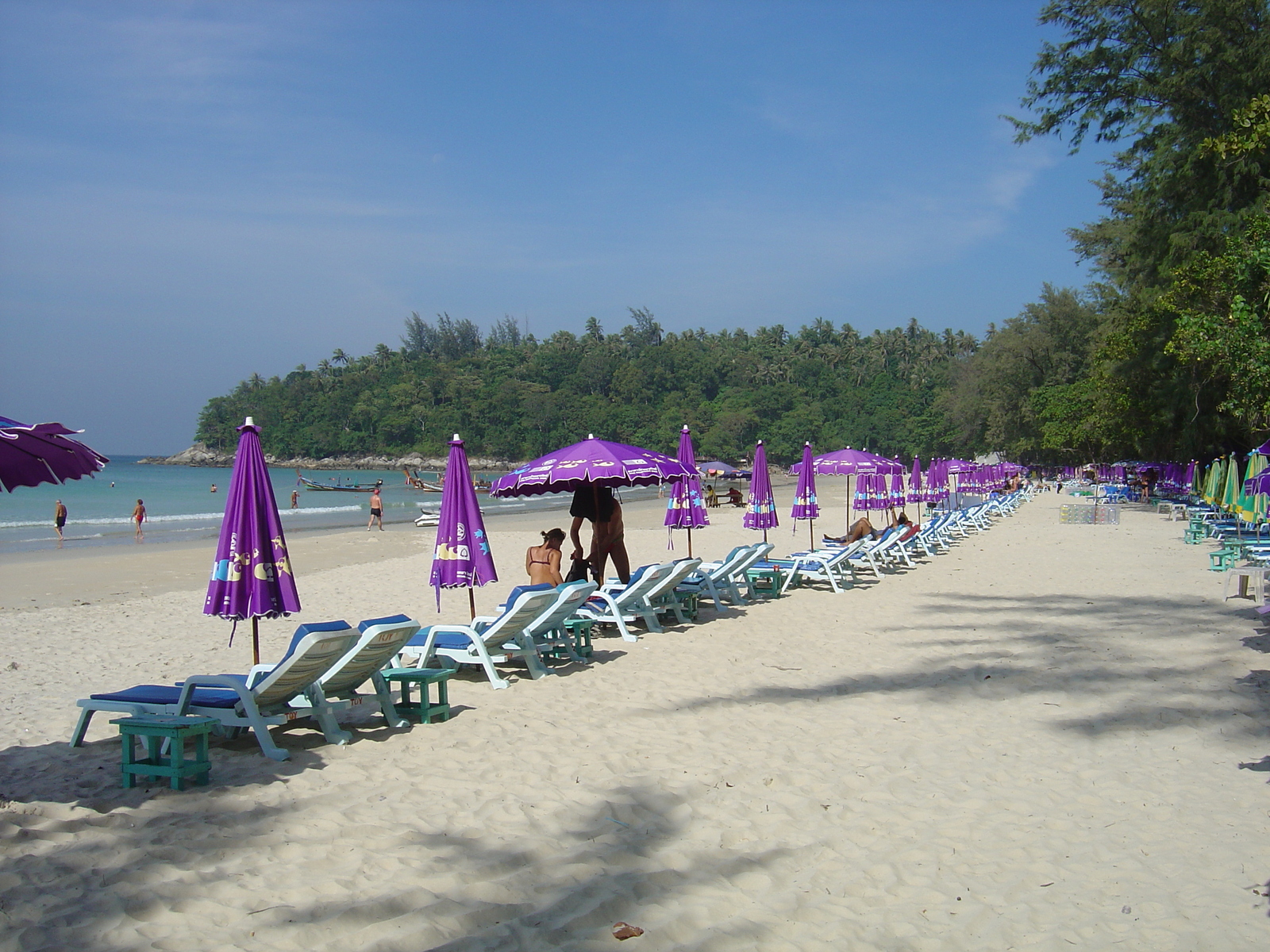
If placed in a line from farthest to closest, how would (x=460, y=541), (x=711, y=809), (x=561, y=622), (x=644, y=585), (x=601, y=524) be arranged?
(x=601, y=524) < (x=644, y=585) < (x=460, y=541) < (x=561, y=622) < (x=711, y=809)

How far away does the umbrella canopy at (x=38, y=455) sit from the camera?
4.00 metres

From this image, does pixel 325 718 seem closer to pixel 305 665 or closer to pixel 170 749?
pixel 305 665

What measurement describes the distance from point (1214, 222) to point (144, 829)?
71.5 ft

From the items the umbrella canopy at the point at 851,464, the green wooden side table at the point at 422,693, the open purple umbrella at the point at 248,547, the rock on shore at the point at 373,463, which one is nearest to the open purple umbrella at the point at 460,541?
the green wooden side table at the point at 422,693

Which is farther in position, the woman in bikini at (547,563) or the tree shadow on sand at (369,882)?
the woman in bikini at (547,563)

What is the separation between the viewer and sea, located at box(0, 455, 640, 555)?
30536 millimetres

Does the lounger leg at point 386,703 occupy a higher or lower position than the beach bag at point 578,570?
lower

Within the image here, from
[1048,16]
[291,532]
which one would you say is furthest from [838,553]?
[291,532]

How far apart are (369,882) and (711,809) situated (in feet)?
5.08

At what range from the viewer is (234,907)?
3320 mm

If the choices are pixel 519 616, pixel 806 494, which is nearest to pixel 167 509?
pixel 806 494

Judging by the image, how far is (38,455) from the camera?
4.07m

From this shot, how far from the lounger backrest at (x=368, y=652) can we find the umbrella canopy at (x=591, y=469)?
10.3ft

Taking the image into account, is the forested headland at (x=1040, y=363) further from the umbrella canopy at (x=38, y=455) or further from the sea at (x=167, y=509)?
the sea at (x=167, y=509)
